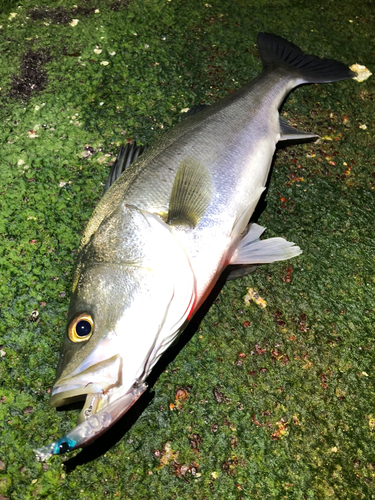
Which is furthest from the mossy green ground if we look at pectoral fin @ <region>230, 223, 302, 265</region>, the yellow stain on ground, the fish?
the fish

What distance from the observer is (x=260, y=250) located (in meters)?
2.28

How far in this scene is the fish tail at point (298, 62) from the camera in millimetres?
3205

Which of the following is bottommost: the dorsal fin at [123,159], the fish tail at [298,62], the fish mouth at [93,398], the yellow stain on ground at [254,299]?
the yellow stain on ground at [254,299]

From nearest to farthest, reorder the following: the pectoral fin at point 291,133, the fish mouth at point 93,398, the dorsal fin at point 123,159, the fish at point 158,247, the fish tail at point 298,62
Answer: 1. the fish mouth at point 93,398
2. the fish at point 158,247
3. the dorsal fin at point 123,159
4. the pectoral fin at point 291,133
5. the fish tail at point 298,62

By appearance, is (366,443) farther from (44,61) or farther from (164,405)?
(44,61)

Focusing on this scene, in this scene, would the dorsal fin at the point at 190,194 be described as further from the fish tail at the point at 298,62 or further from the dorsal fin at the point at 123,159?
the fish tail at the point at 298,62

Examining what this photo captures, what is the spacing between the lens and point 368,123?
318cm

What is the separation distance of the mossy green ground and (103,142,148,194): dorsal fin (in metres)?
0.18

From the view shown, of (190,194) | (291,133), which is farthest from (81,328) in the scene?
(291,133)

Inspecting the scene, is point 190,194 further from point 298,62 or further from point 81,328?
point 298,62

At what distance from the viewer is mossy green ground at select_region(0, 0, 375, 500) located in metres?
1.82

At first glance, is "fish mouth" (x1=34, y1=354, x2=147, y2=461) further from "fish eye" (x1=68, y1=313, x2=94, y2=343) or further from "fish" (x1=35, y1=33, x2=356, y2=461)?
"fish eye" (x1=68, y1=313, x2=94, y2=343)

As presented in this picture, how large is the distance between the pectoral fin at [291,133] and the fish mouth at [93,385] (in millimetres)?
2038

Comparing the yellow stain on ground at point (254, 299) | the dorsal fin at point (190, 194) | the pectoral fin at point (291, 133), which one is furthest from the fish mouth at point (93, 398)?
the pectoral fin at point (291, 133)
